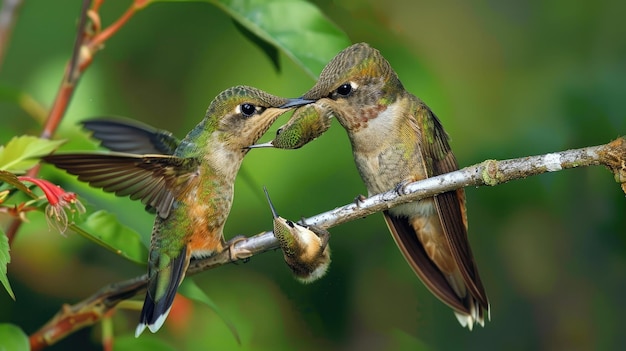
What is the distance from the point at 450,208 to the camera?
3.20 m

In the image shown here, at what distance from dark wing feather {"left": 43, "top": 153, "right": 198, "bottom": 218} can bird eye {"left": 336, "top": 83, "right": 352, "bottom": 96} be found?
51 cm

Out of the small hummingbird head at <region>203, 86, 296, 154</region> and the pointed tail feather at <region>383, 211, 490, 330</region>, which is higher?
the small hummingbird head at <region>203, 86, 296, 154</region>

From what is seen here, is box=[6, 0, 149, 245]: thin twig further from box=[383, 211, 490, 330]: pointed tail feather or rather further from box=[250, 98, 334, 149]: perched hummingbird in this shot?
box=[383, 211, 490, 330]: pointed tail feather

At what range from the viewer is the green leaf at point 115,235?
2.95 m

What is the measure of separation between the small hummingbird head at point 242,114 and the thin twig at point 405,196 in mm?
310

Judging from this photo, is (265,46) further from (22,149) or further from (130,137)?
(22,149)

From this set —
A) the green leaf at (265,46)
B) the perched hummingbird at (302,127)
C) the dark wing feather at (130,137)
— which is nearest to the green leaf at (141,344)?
the dark wing feather at (130,137)

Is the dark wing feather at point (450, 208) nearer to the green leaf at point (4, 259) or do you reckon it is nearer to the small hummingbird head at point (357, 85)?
the small hummingbird head at point (357, 85)

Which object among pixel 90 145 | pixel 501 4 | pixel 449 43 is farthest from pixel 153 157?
pixel 501 4

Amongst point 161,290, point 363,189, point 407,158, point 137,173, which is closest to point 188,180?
point 137,173

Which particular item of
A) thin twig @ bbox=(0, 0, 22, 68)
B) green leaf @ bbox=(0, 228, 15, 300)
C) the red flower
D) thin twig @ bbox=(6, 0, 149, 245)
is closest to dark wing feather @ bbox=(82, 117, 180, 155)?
thin twig @ bbox=(6, 0, 149, 245)

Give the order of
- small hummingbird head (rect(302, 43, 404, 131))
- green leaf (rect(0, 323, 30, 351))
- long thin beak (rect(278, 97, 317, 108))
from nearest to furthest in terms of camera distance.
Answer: long thin beak (rect(278, 97, 317, 108)), small hummingbird head (rect(302, 43, 404, 131)), green leaf (rect(0, 323, 30, 351))

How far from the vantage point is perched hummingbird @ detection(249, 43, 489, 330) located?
113 inches

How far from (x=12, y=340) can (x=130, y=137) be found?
Answer: 87 centimetres
